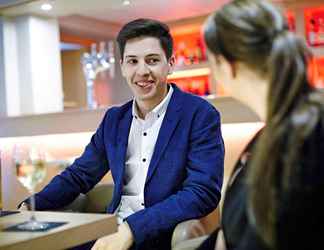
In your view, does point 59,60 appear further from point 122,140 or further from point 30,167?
point 30,167

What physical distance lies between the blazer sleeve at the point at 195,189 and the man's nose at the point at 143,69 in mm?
237

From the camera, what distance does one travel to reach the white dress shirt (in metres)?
1.72

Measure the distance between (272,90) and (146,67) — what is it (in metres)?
1.00

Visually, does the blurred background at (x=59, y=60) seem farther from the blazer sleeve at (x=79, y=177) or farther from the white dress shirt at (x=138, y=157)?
the white dress shirt at (x=138, y=157)

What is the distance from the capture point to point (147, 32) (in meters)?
1.73

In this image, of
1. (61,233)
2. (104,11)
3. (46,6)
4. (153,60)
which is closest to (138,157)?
(153,60)

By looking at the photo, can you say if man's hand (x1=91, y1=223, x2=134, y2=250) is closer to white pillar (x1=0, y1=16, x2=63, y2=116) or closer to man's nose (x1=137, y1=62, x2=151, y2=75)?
man's nose (x1=137, y1=62, x2=151, y2=75)

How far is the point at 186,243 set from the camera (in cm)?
130

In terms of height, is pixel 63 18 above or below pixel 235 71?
above

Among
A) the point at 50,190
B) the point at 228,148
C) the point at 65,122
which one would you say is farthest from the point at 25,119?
the point at 50,190

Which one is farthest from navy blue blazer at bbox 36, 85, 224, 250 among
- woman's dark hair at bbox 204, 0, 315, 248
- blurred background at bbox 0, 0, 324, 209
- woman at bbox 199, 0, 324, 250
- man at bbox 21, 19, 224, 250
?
blurred background at bbox 0, 0, 324, 209

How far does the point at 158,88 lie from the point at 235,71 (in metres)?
0.88

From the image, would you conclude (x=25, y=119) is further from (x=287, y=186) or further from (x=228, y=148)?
(x=287, y=186)

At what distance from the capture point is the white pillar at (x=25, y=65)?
4125 millimetres
